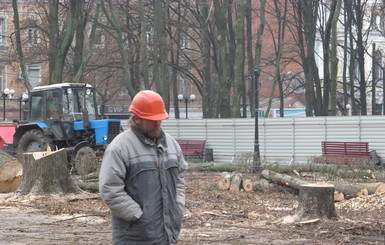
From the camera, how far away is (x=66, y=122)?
2391 cm

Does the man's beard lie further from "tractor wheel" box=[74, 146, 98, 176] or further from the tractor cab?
the tractor cab

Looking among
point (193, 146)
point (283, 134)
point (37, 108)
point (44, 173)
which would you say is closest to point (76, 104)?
point (37, 108)

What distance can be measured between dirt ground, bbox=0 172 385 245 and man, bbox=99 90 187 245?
15.8ft

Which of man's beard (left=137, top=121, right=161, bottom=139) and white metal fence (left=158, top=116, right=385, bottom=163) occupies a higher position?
man's beard (left=137, top=121, right=161, bottom=139)

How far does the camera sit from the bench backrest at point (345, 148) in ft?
99.4

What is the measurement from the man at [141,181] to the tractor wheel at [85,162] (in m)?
15.0

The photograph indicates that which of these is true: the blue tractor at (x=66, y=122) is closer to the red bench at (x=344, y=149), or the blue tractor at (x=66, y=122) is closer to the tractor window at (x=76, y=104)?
the tractor window at (x=76, y=104)

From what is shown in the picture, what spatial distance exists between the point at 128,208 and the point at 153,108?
0.78m

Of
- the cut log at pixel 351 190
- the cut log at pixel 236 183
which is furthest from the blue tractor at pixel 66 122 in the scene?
the cut log at pixel 351 190

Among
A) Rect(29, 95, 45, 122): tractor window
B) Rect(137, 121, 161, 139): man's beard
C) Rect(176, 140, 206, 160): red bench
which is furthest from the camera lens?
Rect(176, 140, 206, 160): red bench

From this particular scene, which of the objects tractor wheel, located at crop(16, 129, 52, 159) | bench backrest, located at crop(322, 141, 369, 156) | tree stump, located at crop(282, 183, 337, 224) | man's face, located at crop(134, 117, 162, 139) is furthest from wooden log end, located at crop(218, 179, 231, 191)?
bench backrest, located at crop(322, 141, 369, 156)

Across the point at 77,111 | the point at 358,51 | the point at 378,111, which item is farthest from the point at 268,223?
the point at 378,111

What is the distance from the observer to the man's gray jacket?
569cm

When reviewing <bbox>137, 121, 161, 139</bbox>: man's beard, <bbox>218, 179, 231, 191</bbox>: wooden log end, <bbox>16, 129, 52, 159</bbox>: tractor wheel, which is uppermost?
<bbox>137, 121, 161, 139</bbox>: man's beard
